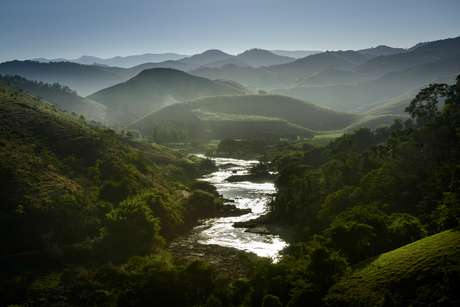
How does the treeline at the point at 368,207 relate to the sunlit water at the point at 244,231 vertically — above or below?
above

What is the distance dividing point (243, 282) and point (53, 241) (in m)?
47.3

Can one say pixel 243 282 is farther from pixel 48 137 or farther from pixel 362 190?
pixel 48 137

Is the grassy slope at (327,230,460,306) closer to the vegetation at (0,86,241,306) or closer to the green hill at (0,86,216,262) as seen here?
the vegetation at (0,86,241,306)

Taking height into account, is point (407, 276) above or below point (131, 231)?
above

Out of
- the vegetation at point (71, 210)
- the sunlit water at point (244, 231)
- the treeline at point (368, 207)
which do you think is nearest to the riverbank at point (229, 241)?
the sunlit water at point (244, 231)

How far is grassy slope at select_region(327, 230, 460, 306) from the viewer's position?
168 ft

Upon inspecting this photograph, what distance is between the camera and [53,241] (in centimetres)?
9269

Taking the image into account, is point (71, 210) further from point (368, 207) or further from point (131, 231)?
point (368, 207)

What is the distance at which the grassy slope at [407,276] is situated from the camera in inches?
2012

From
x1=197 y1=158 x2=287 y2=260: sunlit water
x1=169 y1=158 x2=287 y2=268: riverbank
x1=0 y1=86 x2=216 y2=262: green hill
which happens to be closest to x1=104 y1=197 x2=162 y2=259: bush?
x1=0 y1=86 x2=216 y2=262: green hill

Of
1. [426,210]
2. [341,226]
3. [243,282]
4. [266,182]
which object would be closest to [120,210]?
[243,282]

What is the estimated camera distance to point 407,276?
54.3 metres

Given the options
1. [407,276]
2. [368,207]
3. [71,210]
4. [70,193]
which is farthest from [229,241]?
[407,276]

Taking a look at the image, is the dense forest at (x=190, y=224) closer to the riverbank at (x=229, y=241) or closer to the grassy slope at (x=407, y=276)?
the grassy slope at (x=407, y=276)
